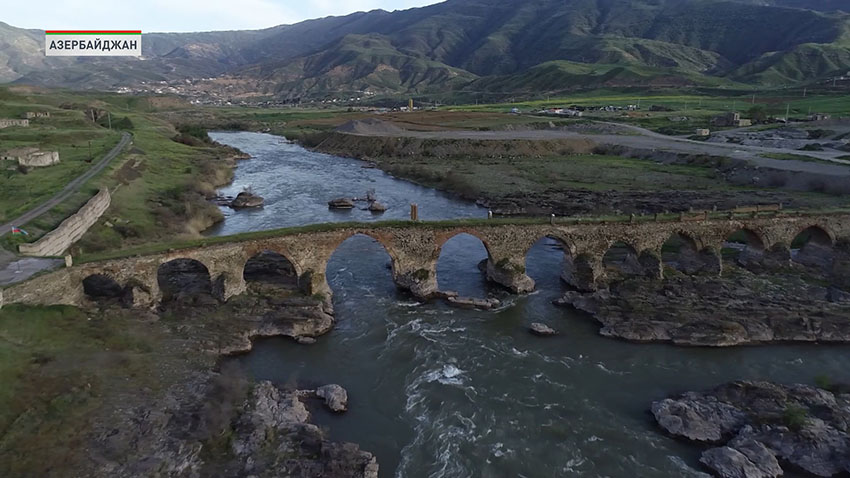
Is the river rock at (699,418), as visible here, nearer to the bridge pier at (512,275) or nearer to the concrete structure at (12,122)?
the bridge pier at (512,275)

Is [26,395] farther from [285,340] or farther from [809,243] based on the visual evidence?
[809,243]

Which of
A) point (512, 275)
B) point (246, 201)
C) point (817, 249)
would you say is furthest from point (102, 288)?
point (817, 249)

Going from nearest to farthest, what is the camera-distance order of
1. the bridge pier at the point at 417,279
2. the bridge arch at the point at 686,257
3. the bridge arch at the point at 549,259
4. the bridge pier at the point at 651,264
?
the bridge pier at the point at 417,279 < the bridge pier at the point at 651,264 < the bridge arch at the point at 549,259 < the bridge arch at the point at 686,257

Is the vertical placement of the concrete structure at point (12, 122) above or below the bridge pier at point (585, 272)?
above

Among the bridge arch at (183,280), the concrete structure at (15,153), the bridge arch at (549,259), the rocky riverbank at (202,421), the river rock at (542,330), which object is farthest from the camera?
the concrete structure at (15,153)

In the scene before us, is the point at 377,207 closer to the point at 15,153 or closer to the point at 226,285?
the point at 226,285

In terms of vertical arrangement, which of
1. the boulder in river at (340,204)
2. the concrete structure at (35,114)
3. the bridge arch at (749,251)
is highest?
the concrete structure at (35,114)

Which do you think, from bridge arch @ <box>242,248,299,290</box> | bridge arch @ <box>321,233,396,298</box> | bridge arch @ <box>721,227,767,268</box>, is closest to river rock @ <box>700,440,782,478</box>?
bridge arch @ <box>321,233,396,298</box>

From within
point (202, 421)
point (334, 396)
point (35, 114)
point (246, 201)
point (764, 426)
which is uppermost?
point (35, 114)

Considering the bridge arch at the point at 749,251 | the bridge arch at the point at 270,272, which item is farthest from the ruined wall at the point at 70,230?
the bridge arch at the point at 749,251
